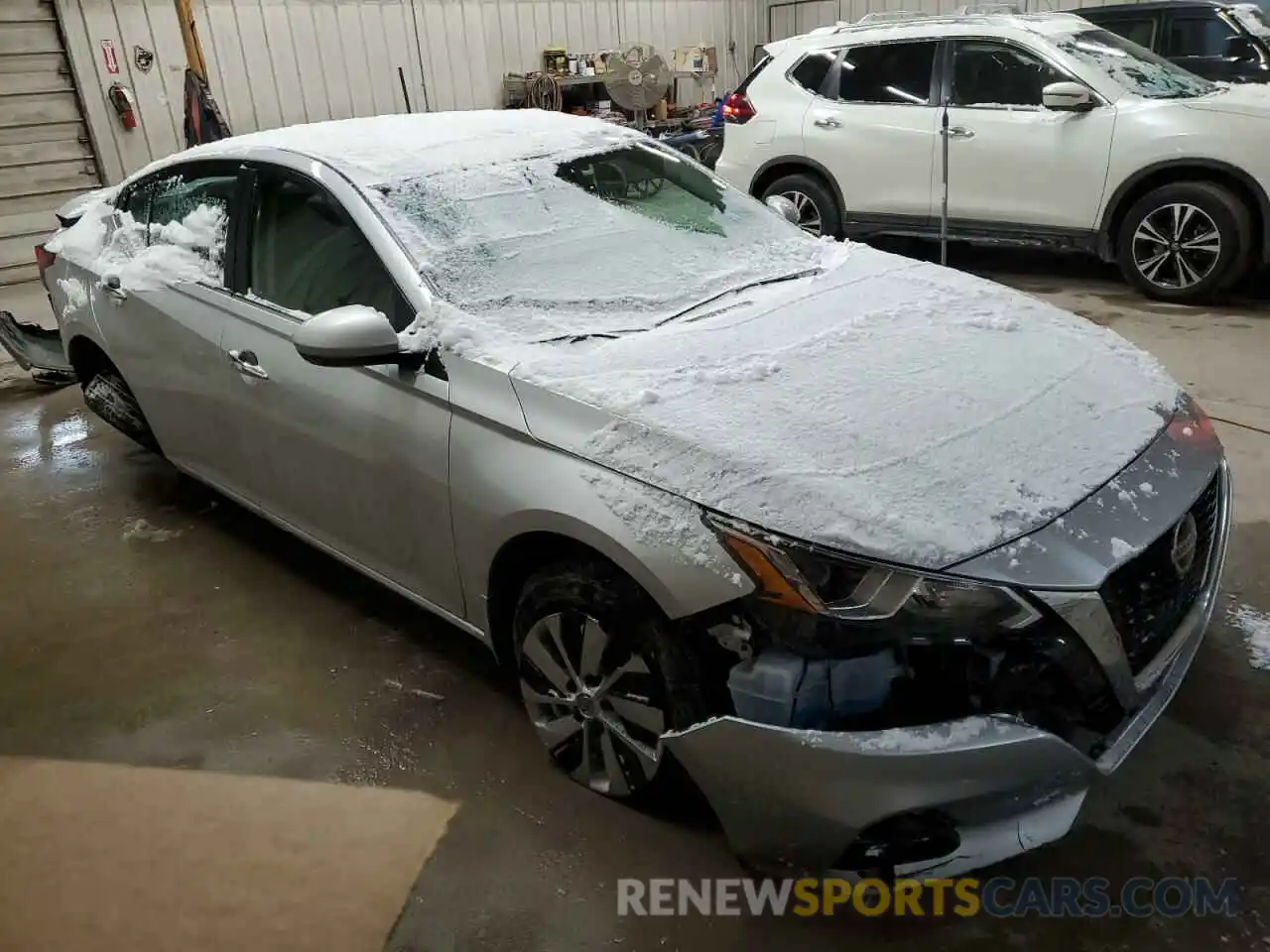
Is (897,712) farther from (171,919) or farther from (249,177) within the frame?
(249,177)

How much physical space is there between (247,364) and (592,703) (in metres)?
1.46

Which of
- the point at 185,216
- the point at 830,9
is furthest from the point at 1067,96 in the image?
the point at 830,9

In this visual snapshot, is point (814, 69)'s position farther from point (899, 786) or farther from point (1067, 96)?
point (899, 786)

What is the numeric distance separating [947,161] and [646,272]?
390cm

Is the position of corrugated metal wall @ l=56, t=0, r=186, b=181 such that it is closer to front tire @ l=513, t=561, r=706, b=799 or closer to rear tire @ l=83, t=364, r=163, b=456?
rear tire @ l=83, t=364, r=163, b=456

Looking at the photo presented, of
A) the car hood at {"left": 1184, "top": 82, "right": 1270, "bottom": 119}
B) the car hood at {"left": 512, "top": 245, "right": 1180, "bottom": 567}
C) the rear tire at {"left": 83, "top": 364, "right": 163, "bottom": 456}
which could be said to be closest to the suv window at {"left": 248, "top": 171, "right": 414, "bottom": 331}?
the car hood at {"left": 512, "top": 245, "right": 1180, "bottom": 567}

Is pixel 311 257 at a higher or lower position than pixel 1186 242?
higher

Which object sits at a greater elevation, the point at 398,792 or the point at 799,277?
the point at 799,277

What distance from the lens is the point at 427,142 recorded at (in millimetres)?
2795

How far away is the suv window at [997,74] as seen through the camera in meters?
5.62

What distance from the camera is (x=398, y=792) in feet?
7.47

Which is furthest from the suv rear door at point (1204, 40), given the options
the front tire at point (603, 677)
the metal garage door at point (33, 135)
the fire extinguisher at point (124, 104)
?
the metal garage door at point (33, 135)

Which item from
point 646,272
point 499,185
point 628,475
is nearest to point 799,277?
point 646,272

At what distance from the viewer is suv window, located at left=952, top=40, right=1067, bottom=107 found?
5.62m
